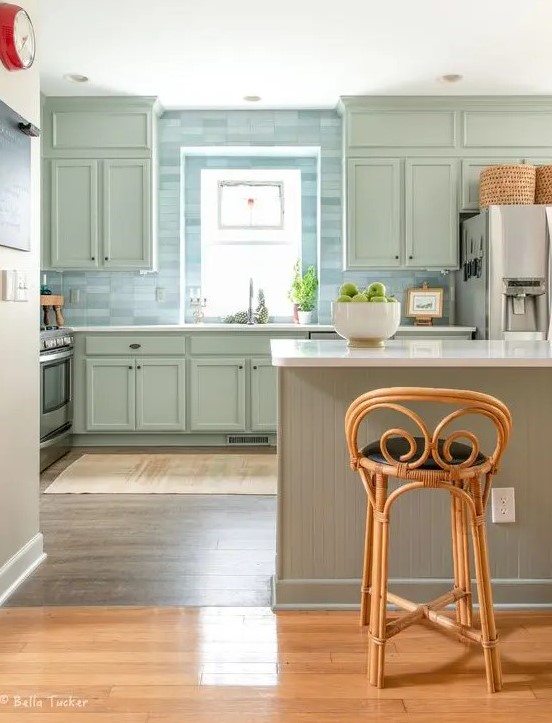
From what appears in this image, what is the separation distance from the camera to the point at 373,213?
529cm

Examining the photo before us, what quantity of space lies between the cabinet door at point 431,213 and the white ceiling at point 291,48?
0.54m

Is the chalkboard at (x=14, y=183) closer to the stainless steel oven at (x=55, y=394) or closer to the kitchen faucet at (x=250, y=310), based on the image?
the stainless steel oven at (x=55, y=394)

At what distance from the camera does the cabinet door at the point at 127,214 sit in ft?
17.3

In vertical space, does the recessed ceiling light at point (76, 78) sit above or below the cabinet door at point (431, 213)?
above

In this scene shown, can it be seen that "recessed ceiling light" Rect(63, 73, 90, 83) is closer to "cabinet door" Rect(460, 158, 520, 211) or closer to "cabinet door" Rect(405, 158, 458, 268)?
"cabinet door" Rect(405, 158, 458, 268)

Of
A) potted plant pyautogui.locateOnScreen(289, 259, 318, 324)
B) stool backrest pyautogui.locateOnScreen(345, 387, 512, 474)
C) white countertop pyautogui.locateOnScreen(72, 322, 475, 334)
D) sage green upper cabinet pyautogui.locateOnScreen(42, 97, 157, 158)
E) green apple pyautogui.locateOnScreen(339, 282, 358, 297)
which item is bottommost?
stool backrest pyautogui.locateOnScreen(345, 387, 512, 474)

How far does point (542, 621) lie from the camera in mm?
2287

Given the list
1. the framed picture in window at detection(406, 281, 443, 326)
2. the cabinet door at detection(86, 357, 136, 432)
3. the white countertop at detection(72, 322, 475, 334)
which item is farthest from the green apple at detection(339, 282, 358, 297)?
the framed picture in window at detection(406, 281, 443, 326)

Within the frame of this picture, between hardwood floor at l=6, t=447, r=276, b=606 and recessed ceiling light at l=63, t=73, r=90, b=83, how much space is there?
2817 millimetres

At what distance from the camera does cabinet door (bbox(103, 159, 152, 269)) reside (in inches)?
208

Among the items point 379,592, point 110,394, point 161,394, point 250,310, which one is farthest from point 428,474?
point 250,310

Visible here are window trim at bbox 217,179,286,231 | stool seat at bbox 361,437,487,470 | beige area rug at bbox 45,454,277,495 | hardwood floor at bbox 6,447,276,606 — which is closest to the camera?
stool seat at bbox 361,437,487,470

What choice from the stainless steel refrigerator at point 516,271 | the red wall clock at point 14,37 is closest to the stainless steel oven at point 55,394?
the red wall clock at point 14,37

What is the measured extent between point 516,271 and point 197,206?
2556 millimetres
